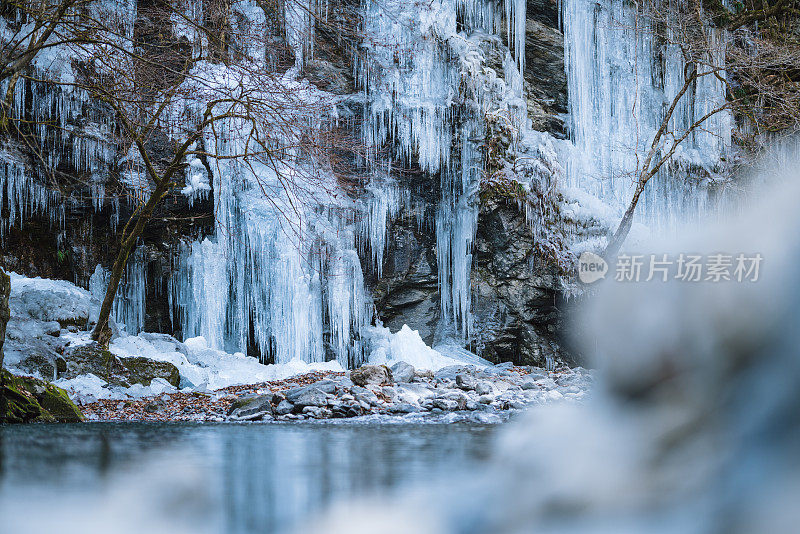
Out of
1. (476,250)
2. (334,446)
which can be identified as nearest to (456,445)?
(334,446)

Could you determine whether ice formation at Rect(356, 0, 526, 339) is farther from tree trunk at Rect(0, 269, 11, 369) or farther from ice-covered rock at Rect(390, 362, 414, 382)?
tree trunk at Rect(0, 269, 11, 369)

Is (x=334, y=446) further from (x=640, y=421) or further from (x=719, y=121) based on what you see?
(x=719, y=121)

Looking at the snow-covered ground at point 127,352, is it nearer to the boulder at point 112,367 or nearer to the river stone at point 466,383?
the boulder at point 112,367

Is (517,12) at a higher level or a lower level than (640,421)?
higher

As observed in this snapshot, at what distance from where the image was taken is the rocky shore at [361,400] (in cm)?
501

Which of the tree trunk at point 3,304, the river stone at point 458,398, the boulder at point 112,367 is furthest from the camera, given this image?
the boulder at point 112,367

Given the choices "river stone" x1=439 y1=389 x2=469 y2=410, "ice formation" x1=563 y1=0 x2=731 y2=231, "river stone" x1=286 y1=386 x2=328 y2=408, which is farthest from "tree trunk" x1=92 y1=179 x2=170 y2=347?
"ice formation" x1=563 y1=0 x2=731 y2=231

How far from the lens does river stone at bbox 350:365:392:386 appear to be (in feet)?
20.5

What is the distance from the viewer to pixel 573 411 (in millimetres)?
1793

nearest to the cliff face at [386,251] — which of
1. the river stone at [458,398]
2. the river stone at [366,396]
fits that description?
the river stone at [458,398]

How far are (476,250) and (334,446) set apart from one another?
8442 mm

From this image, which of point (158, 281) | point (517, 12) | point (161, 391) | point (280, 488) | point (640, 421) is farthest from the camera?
point (517, 12)

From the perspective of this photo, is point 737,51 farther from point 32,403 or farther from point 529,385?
point 32,403

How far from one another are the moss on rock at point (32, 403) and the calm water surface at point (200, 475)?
0.82 m
